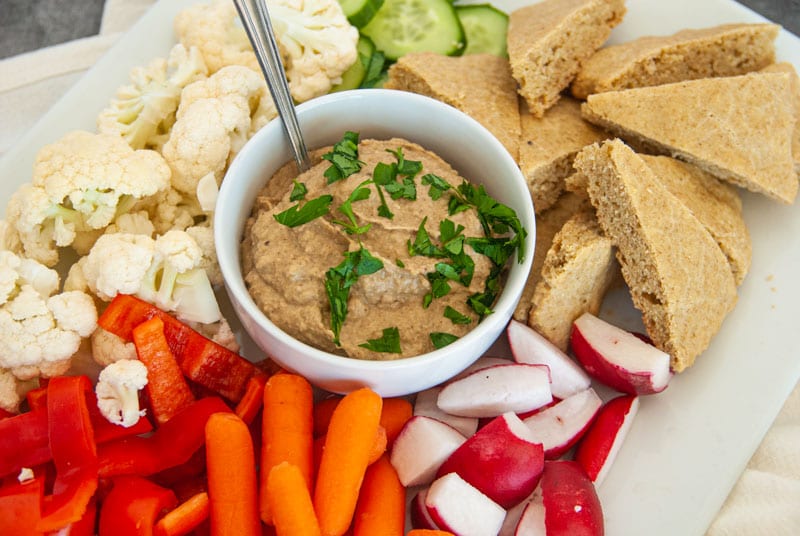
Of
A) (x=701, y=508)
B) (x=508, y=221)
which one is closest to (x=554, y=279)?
(x=508, y=221)

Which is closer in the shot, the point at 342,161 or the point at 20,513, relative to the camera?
the point at 20,513

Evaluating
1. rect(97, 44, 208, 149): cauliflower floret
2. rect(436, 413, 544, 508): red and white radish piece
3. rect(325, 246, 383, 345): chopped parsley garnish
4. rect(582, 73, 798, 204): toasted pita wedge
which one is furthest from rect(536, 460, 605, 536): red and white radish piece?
rect(97, 44, 208, 149): cauliflower floret

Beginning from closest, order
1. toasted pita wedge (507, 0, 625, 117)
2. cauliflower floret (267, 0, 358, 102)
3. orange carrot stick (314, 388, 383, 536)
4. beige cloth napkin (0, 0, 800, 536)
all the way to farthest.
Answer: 1. orange carrot stick (314, 388, 383, 536)
2. beige cloth napkin (0, 0, 800, 536)
3. toasted pita wedge (507, 0, 625, 117)
4. cauliflower floret (267, 0, 358, 102)

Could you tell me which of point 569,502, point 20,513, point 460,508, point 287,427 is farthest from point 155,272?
point 569,502

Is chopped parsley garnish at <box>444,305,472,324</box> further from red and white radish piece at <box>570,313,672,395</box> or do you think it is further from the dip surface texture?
red and white radish piece at <box>570,313,672,395</box>

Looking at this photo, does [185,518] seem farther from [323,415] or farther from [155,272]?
[155,272]

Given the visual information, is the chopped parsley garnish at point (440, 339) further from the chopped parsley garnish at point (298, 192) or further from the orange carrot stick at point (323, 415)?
the chopped parsley garnish at point (298, 192)
